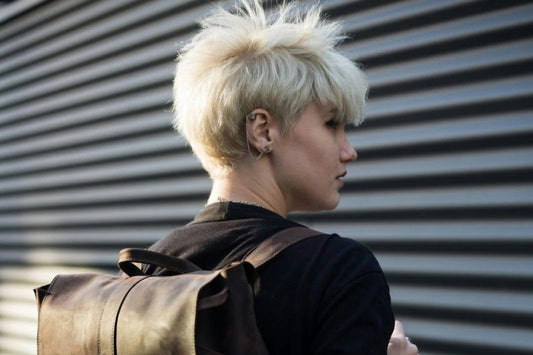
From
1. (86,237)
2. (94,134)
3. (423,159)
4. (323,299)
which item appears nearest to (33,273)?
(86,237)

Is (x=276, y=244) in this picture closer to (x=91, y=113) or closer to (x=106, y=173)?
(x=106, y=173)

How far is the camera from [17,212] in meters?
6.12

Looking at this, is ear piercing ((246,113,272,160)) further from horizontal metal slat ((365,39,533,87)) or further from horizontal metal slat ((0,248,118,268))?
horizontal metal slat ((0,248,118,268))

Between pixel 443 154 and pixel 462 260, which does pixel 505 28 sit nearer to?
pixel 443 154

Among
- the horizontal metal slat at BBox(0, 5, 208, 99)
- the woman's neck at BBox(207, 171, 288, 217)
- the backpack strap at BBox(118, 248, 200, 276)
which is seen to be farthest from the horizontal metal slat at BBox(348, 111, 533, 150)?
the backpack strap at BBox(118, 248, 200, 276)

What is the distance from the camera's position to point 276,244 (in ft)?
4.63

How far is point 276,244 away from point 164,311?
0.26 m

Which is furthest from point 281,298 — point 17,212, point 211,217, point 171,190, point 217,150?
point 17,212

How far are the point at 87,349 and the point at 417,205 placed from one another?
6.25 feet

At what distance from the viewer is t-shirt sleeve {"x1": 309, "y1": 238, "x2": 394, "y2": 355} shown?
132 cm

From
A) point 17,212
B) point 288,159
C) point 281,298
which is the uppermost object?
point 288,159

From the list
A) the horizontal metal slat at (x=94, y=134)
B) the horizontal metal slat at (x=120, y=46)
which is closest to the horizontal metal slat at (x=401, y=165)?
the horizontal metal slat at (x=94, y=134)

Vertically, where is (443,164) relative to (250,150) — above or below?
below

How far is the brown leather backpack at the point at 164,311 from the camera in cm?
135
